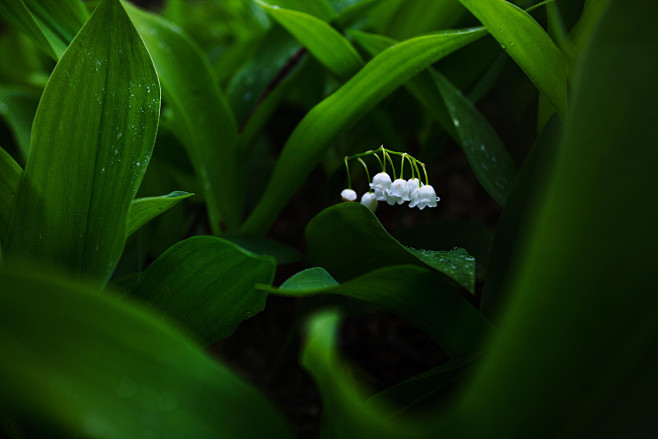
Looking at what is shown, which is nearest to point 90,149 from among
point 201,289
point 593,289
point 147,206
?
point 147,206

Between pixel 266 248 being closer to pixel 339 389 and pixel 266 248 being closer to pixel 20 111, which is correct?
pixel 339 389

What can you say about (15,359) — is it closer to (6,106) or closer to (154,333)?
(154,333)

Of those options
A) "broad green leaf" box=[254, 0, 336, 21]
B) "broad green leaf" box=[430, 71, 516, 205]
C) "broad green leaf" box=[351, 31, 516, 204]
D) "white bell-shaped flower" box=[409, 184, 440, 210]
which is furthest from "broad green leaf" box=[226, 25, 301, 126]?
"white bell-shaped flower" box=[409, 184, 440, 210]

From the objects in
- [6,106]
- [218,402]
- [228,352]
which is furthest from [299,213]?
[218,402]

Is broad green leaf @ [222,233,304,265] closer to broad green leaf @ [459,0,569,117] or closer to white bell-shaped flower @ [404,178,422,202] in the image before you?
white bell-shaped flower @ [404,178,422,202]

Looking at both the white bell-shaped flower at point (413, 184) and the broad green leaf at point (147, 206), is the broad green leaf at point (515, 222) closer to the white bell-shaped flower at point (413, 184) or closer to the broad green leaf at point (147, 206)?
the white bell-shaped flower at point (413, 184)

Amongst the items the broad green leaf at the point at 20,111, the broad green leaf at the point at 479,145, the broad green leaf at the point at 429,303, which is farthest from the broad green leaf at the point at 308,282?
the broad green leaf at the point at 20,111
